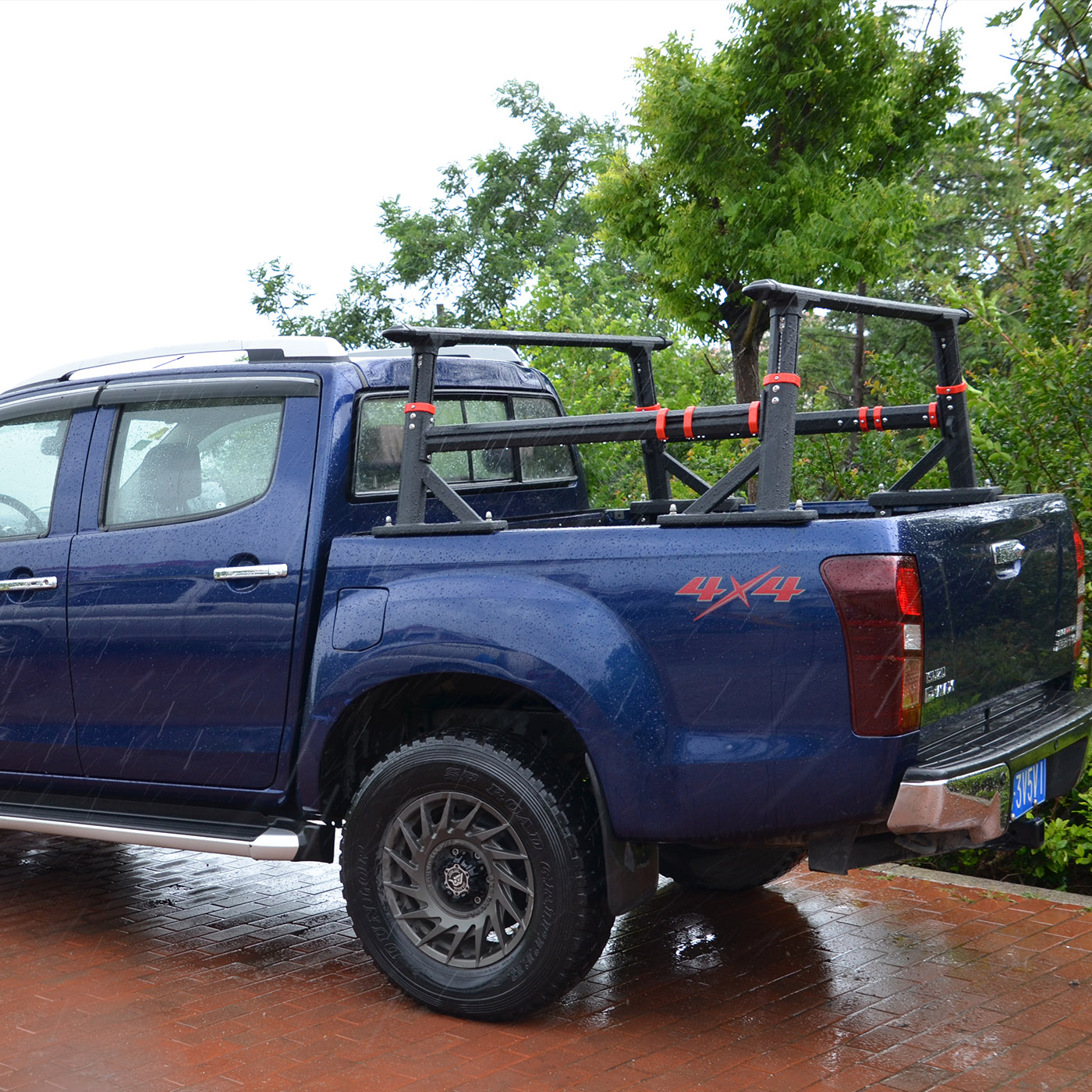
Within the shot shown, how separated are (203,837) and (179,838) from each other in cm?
10

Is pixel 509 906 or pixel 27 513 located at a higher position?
pixel 27 513

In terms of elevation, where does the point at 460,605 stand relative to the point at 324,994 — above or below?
above

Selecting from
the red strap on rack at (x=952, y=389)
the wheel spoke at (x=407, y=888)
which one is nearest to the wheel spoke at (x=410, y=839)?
the wheel spoke at (x=407, y=888)

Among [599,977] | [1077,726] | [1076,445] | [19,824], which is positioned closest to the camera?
[1077,726]

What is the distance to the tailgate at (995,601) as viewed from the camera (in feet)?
11.4

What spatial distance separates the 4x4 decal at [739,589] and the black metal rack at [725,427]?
0.16m

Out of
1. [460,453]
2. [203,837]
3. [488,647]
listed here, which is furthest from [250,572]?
[460,453]

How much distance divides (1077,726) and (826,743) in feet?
3.74

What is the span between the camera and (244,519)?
449 cm

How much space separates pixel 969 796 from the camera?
3.43 meters

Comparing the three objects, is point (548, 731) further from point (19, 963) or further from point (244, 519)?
point (19, 963)

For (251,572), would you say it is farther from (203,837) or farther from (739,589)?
(739,589)

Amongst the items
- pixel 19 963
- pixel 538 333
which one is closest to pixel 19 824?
pixel 19 963

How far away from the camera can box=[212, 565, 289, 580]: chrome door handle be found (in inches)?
171
